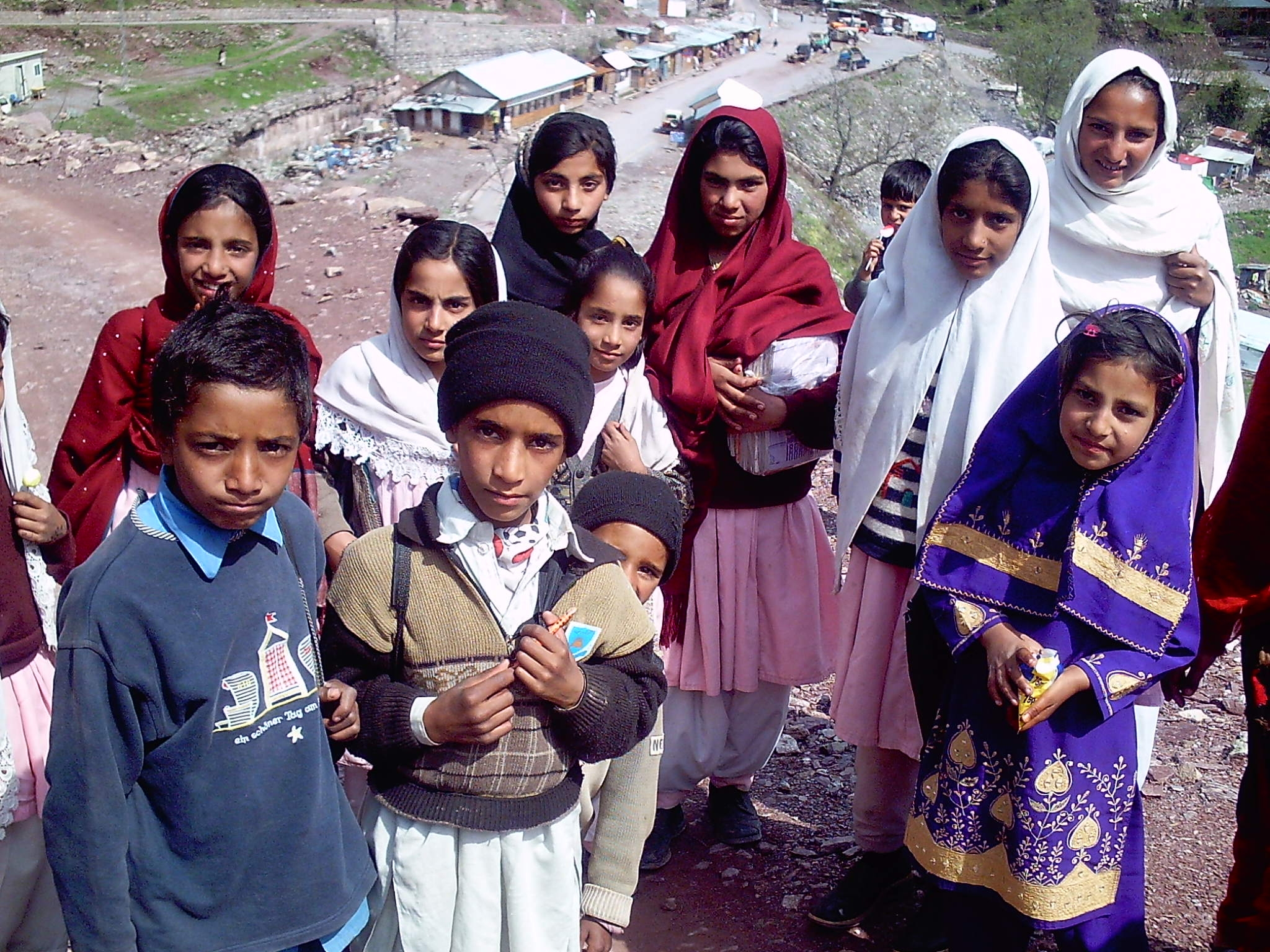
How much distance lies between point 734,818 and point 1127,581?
1.49 meters

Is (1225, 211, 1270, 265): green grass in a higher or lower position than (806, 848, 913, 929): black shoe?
higher

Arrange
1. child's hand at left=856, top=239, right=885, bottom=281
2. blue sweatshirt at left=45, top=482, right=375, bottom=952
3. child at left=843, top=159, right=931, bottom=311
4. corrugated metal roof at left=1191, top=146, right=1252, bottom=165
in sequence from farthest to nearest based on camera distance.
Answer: corrugated metal roof at left=1191, top=146, right=1252, bottom=165
child at left=843, top=159, right=931, bottom=311
child's hand at left=856, top=239, right=885, bottom=281
blue sweatshirt at left=45, top=482, right=375, bottom=952

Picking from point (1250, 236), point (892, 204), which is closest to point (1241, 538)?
point (892, 204)

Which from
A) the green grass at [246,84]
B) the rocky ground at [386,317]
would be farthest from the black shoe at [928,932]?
the green grass at [246,84]

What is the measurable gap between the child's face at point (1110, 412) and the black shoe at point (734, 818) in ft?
5.08

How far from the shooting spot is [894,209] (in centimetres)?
562

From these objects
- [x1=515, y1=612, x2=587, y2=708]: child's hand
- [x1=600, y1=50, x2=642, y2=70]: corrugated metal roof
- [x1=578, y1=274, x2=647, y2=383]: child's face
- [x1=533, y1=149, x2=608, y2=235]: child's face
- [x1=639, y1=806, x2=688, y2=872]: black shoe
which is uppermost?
[x1=600, y1=50, x2=642, y2=70]: corrugated metal roof

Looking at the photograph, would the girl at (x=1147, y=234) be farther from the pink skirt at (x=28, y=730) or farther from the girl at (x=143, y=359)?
the pink skirt at (x=28, y=730)

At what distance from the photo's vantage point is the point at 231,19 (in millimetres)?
32812

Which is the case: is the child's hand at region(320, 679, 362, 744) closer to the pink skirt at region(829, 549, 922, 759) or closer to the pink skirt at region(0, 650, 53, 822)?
the pink skirt at region(0, 650, 53, 822)

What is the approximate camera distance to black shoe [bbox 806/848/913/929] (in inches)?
114

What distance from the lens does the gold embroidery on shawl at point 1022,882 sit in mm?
2254

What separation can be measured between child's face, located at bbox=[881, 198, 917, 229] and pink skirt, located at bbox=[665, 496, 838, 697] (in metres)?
2.93

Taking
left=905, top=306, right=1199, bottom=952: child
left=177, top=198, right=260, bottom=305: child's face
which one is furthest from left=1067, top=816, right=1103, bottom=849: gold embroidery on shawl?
left=177, top=198, right=260, bottom=305: child's face
